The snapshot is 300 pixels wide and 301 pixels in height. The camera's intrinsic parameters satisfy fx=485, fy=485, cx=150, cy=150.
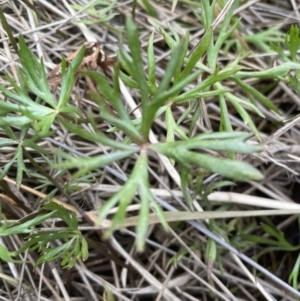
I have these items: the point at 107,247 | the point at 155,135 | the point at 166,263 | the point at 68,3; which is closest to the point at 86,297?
the point at 107,247

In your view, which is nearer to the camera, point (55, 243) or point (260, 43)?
point (55, 243)

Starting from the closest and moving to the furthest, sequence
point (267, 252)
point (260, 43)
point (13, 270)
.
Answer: point (13, 270) < point (267, 252) < point (260, 43)

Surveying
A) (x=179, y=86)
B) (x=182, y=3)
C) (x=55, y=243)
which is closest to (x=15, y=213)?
(x=55, y=243)

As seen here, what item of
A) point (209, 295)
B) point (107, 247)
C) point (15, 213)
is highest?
point (15, 213)

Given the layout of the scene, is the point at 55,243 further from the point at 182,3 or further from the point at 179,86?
the point at 182,3

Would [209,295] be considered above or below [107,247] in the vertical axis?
below

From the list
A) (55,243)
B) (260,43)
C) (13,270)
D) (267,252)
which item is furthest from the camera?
(260,43)
